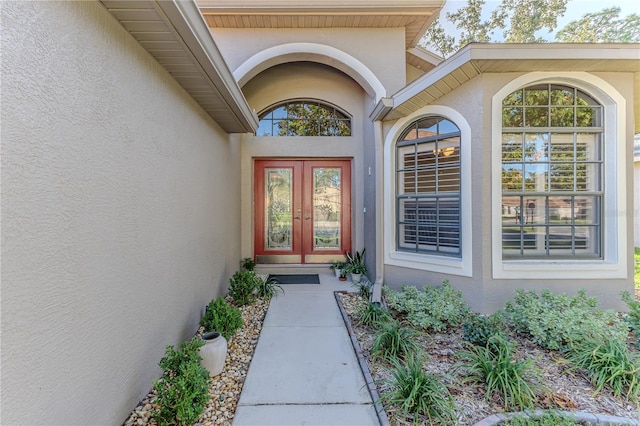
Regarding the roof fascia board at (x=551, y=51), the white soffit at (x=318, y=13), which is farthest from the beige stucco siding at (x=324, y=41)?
the roof fascia board at (x=551, y=51)

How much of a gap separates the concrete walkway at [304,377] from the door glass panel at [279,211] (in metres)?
2.27

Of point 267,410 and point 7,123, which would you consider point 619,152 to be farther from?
point 7,123

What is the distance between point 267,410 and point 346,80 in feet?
19.4

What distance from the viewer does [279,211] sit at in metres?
6.08

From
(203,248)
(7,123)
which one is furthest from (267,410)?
(7,123)

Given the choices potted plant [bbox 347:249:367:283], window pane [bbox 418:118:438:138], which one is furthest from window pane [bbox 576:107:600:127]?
potted plant [bbox 347:249:367:283]

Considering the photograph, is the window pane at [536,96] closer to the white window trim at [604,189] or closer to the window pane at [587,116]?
the white window trim at [604,189]

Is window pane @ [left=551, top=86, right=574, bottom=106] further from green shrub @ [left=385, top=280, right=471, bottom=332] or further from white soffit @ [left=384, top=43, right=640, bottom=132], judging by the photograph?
green shrub @ [left=385, top=280, right=471, bottom=332]

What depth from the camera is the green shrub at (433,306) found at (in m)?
3.28

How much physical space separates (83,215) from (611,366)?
13.8 ft

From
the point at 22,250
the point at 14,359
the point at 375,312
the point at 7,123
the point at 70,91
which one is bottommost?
the point at 375,312

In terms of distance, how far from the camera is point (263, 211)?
6066mm

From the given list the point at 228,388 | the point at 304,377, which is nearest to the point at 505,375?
the point at 304,377

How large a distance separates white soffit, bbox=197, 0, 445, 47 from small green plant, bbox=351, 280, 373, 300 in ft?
15.5
